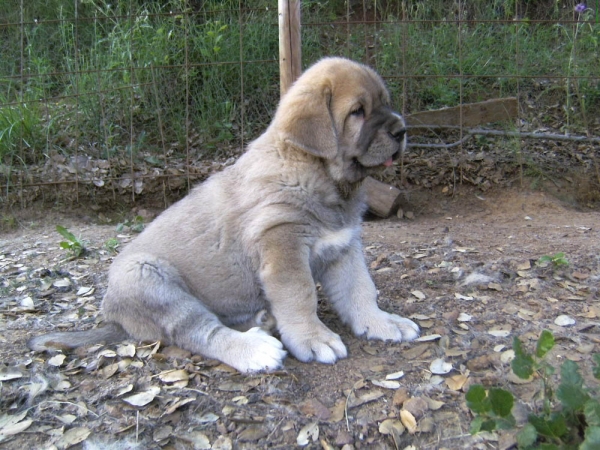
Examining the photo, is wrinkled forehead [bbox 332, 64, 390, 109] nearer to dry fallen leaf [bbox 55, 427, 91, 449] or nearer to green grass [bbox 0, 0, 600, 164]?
dry fallen leaf [bbox 55, 427, 91, 449]

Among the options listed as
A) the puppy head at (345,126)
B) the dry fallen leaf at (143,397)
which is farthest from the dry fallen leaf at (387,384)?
the puppy head at (345,126)

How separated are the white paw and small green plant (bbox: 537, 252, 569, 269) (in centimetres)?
205

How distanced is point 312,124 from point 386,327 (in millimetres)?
1178

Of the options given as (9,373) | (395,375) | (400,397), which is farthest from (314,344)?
(9,373)

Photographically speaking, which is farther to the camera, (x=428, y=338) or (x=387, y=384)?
(x=428, y=338)

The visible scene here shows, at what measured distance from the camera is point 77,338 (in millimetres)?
3275

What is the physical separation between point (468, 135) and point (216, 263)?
4.53m

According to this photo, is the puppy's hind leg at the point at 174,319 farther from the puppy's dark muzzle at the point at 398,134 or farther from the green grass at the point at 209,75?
the green grass at the point at 209,75

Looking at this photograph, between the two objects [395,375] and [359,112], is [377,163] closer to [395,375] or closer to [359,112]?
[359,112]

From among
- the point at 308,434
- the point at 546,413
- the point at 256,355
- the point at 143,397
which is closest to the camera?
the point at 546,413

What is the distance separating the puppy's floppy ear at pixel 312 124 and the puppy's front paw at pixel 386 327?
0.93 meters

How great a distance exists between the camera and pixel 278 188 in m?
3.29

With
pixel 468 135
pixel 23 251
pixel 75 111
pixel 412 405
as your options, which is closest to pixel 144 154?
pixel 75 111

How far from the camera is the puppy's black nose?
10.9 ft
